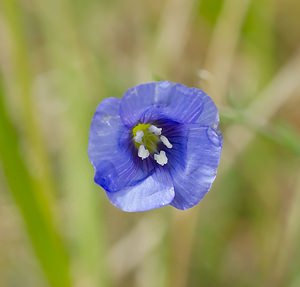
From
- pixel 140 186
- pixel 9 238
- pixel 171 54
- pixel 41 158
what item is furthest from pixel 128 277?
pixel 140 186

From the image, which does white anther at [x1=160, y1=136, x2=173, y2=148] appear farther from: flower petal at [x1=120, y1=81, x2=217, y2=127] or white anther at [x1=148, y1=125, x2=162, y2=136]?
flower petal at [x1=120, y1=81, x2=217, y2=127]

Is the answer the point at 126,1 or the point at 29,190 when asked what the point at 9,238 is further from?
the point at 126,1

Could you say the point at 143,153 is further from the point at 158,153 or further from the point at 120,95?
the point at 120,95

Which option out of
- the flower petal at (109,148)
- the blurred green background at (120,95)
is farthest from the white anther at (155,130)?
the blurred green background at (120,95)

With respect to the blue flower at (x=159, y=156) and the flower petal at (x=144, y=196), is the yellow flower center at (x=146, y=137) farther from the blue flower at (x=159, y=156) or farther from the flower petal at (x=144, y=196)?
the flower petal at (x=144, y=196)

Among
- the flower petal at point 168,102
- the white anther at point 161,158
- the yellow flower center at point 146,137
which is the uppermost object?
the flower petal at point 168,102

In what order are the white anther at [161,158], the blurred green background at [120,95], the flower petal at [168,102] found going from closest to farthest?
the flower petal at [168,102] → the white anther at [161,158] → the blurred green background at [120,95]
